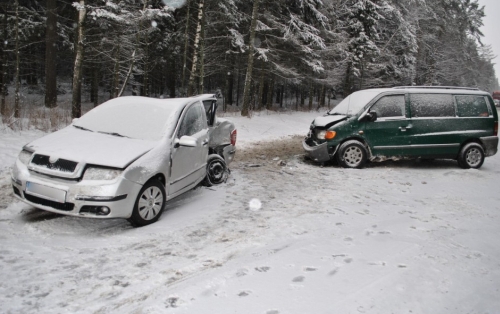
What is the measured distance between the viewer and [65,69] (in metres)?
36.2

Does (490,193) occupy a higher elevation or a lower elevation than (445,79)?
lower

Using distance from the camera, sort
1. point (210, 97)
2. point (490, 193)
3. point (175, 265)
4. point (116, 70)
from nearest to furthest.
Answer: point (175, 265) < point (210, 97) < point (490, 193) < point (116, 70)

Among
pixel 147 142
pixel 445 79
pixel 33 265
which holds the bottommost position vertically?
pixel 33 265

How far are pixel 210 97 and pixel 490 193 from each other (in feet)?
20.6

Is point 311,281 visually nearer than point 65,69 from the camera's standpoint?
Yes

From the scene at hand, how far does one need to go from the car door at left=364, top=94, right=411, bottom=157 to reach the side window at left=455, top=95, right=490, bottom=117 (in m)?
1.61

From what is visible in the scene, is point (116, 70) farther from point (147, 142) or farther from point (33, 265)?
point (33, 265)

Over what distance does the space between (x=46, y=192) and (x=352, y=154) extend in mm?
6987

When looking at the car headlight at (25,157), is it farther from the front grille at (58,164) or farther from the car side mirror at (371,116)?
the car side mirror at (371,116)

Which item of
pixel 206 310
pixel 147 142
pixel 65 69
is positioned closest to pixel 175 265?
pixel 206 310

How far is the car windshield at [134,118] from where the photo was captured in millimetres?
5160

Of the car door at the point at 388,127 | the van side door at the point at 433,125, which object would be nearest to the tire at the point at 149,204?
the car door at the point at 388,127

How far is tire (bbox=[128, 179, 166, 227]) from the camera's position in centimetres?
450

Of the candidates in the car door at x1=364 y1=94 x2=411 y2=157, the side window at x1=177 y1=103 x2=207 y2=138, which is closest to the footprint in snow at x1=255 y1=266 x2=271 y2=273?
the side window at x1=177 y1=103 x2=207 y2=138
